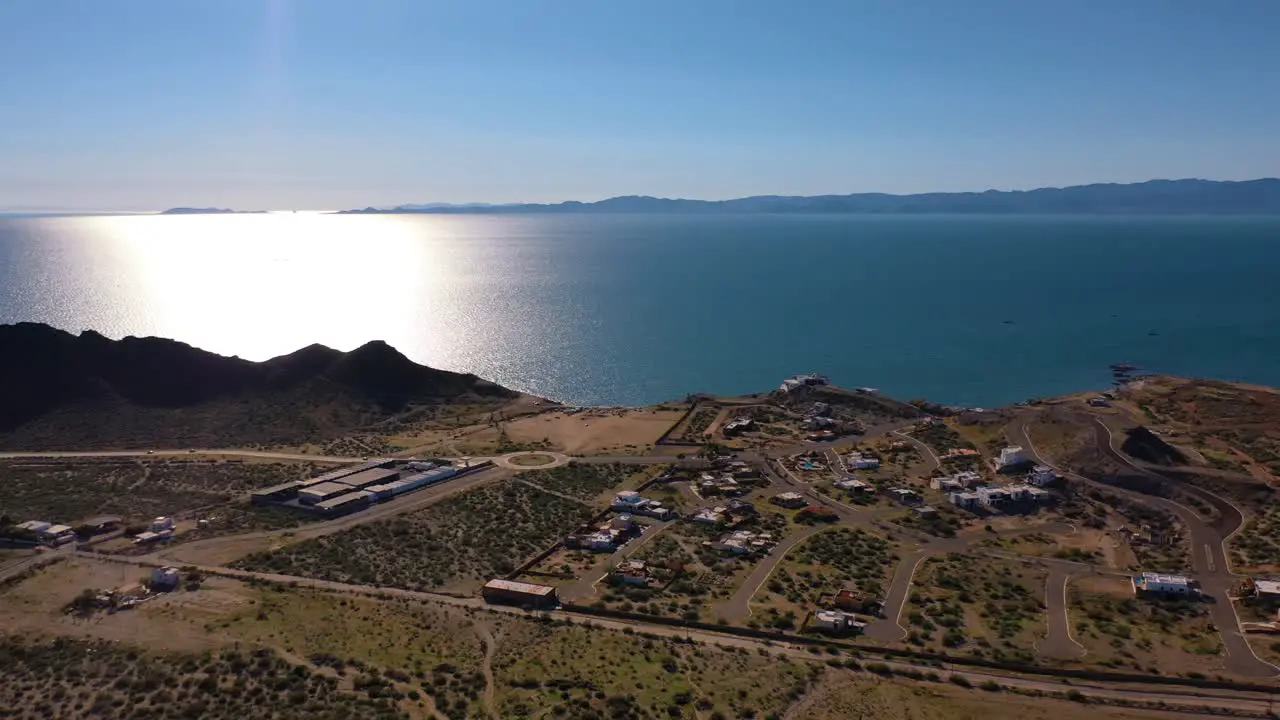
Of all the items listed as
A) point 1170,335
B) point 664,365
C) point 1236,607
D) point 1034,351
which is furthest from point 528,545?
point 1170,335

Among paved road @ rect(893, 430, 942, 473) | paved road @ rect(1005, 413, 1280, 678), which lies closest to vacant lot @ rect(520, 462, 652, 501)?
paved road @ rect(893, 430, 942, 473)

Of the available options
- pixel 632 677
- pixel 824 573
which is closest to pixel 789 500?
pixel 824 573

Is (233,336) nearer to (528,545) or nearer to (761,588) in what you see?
(528,545)

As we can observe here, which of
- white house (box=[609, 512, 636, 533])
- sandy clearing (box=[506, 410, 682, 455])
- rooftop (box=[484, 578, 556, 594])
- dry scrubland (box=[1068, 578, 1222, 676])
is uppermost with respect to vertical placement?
rooftop (box=[484, 578, 556, 594])

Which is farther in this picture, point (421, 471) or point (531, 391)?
point (531, 391)

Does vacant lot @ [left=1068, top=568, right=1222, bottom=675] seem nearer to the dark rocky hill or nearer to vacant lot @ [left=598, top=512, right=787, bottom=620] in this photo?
vacant lot @ [left=598, top=512, right=787, bottom=620]
